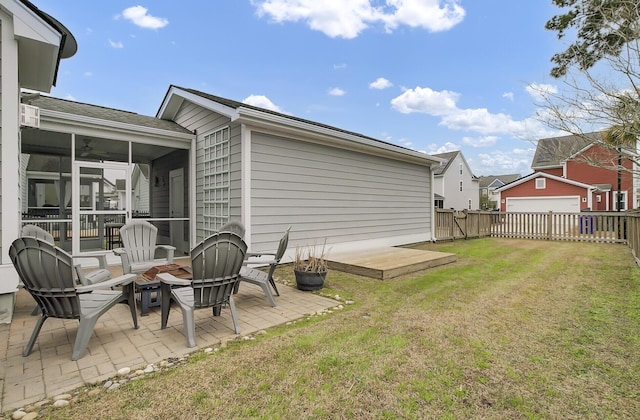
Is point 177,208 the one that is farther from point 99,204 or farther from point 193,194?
point 99,204

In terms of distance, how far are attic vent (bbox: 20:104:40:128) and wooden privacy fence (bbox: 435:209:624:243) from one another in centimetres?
1101

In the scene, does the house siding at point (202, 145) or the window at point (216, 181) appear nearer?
the house siding at point (202, 145)

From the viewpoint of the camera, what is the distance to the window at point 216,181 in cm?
652

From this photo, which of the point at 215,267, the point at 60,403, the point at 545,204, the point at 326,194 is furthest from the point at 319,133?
the point at 545,204

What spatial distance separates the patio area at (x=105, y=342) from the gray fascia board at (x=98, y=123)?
3213mm

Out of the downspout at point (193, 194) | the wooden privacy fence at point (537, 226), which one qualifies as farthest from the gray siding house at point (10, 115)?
the wooden privacy fence at point (537, 226)

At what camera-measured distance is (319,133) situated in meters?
6.82

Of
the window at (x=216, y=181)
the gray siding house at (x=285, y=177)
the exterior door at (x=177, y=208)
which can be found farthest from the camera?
the exterior door at (x=177, y=208)

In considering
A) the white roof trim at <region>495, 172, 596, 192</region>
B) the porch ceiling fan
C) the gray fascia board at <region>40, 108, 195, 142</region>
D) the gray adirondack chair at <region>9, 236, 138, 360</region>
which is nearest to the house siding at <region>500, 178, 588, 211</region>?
the white roof trim at <region>495, 172, 596, 192</region>

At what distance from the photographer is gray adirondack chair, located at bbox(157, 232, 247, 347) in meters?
2.88

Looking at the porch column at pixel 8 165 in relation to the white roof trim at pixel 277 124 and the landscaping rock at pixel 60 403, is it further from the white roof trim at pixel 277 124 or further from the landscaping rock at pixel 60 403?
the white roof trim at pixel 277 124

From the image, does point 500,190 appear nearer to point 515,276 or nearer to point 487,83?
point 487,83

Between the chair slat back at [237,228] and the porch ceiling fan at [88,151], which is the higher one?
the porch ceiling fan at [88,151]

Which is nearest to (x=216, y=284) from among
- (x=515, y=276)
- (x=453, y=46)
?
(x=515, y=276)
